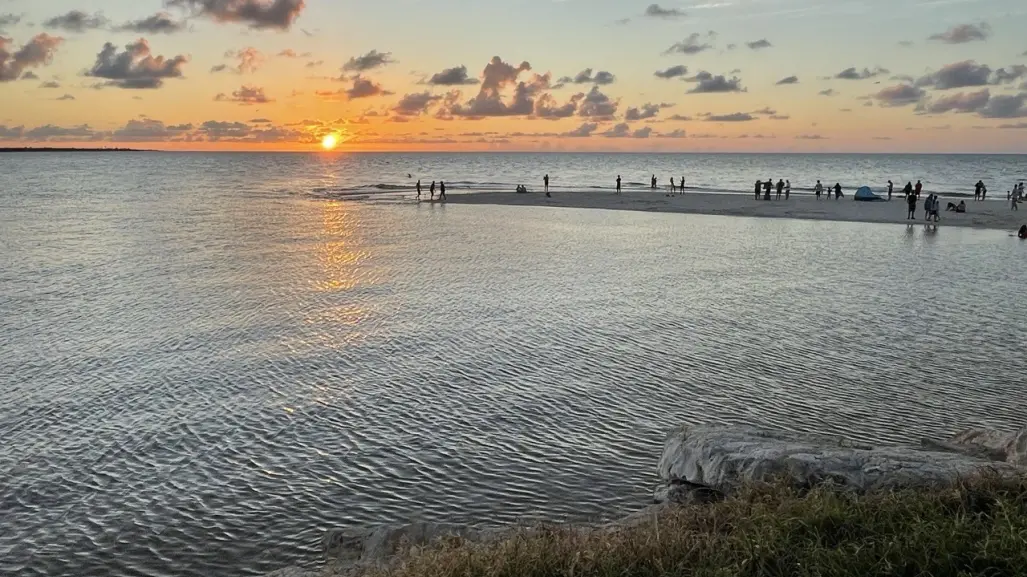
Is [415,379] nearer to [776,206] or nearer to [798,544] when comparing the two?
[798,544]

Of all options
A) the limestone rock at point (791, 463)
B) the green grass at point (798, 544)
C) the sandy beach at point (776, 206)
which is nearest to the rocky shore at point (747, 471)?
the limestone rock at point (791, 463)

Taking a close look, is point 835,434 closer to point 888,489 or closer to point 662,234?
point 888,489

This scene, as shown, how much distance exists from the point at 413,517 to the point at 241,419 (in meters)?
5.14

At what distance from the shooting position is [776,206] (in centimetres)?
6638

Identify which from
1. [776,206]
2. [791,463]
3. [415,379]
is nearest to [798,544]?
[791,463]

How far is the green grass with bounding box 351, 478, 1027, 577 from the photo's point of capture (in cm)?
655

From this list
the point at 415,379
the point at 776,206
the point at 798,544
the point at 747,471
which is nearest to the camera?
the point at 798,544

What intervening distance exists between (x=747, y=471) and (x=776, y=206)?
61.1 metres

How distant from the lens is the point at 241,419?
13695mm

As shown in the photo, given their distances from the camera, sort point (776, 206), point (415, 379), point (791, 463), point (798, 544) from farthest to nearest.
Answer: point (776, 206) < point (415, 379) < point (791, 463) < point (798, 544)

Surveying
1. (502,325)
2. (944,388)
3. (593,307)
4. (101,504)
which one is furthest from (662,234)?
(101,504)

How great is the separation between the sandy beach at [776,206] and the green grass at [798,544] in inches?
1898

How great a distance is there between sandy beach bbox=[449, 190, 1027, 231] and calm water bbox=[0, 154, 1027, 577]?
21212mm

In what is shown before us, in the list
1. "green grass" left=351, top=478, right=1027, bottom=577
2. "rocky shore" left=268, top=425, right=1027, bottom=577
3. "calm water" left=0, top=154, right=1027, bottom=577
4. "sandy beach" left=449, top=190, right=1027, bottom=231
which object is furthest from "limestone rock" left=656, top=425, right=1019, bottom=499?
"sandy beach" left=449, top=190, right=1027, bottom=231
